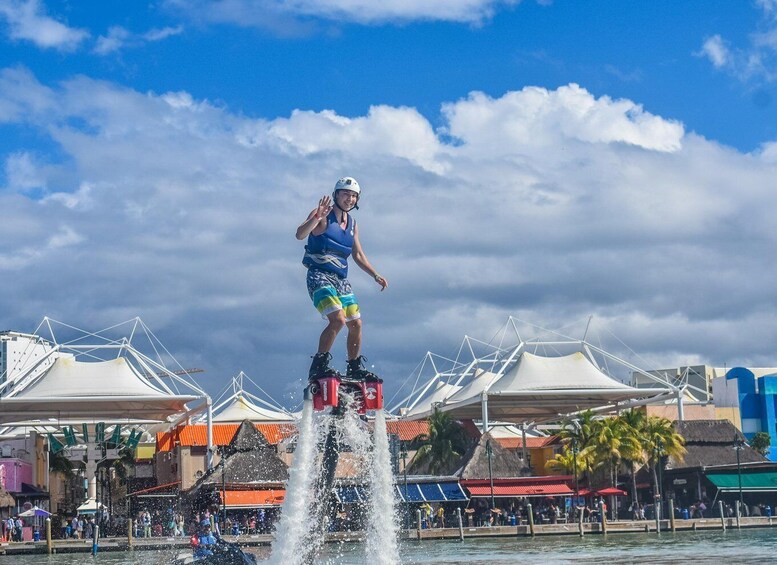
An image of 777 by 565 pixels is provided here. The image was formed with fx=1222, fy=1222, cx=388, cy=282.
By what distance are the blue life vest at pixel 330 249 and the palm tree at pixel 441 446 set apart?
7351 cm

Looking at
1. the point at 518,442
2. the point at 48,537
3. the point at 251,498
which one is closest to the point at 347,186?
the point at 48,537

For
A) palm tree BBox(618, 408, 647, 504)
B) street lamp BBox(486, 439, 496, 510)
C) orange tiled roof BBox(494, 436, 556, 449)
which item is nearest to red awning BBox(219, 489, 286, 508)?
street lamp BBox(486, 439, 496, 510)

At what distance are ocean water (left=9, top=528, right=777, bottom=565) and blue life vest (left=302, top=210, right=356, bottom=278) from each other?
1105 centimetres

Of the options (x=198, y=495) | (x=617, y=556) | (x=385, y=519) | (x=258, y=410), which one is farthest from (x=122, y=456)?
(x=385, y=519)

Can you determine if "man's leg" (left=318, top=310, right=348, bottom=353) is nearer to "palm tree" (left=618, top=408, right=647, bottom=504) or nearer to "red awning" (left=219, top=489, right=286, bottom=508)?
"red awning" (left=219, top=489, right=286, bottom=508)

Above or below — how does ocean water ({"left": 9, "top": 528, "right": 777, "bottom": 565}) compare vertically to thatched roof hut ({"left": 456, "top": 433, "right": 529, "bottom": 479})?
below

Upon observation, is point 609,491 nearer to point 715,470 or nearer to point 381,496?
point 715,470

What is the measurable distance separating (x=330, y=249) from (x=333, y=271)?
0.40 m

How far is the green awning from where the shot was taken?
81125mm

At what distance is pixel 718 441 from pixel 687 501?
216 inches

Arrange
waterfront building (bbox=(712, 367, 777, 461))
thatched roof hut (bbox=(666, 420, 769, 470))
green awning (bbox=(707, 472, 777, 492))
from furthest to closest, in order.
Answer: waterfront building (bbox=(712, 367, 777, 461)) → thatched roof hut (bbox=(666, 420, 769, 470)) → green awning (bbox=(707, 472, 777, 492))

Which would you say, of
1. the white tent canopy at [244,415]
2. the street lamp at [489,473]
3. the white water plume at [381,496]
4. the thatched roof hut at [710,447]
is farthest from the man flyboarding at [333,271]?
the white tent canopy at [244,415]

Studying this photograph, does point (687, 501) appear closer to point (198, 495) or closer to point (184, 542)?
point (198, 495)

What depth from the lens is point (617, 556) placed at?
41844 millimetres
